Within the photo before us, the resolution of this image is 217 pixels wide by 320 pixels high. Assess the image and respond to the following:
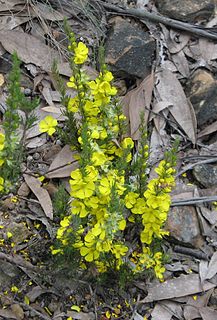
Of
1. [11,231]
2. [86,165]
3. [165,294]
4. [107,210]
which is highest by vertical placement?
[86,165]

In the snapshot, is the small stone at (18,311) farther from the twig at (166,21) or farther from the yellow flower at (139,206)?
the twig at (166,21)

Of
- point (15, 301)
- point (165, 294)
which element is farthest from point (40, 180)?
point (165, 294)

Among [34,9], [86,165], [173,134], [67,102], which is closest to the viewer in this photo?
[86,165]

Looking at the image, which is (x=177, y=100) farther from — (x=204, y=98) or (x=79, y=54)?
(x=79, y=54)

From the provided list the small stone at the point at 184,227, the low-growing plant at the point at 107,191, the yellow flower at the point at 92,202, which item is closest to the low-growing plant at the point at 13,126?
the low-growing plant at the point at 107,191

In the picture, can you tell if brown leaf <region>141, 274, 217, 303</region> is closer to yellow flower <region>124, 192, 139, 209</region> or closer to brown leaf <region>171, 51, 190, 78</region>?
yellow flower <region>124, 192, 139, 209</region>

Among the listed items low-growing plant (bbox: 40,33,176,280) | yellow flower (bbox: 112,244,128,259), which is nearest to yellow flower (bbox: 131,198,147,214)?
low-growing plant (bbox: 40,33,176,280)

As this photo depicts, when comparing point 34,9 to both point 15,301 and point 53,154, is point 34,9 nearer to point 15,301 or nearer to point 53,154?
point 53,154
